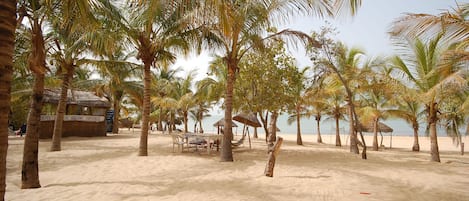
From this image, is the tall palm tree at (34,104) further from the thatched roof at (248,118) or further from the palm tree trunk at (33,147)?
the thatched roof at (248,118)

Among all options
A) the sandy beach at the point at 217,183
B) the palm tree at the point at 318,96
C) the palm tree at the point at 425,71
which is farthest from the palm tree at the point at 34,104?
the palm tree at the point at 425,71

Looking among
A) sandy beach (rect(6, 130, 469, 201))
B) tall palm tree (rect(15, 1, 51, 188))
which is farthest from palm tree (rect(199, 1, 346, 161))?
tall palm tree (rect(15, 1, 51, 188))

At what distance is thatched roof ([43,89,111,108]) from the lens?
53.1 ft

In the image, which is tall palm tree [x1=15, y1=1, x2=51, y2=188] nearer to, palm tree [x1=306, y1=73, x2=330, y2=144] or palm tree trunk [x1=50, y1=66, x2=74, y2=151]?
palm tree trunk [x1=50, y1=66, x2=74, y2=151]

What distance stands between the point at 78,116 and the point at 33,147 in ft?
42.5

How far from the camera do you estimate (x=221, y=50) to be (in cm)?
964

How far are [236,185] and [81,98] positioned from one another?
52.7 ft

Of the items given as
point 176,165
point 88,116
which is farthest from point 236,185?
point 88,116

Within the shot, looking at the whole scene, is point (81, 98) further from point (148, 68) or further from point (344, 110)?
point (344, 110)

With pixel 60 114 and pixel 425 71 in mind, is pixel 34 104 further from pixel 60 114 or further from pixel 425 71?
pixel 425 71

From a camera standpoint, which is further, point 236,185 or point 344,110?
point 344,110

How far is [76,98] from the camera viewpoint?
1766 centimetres

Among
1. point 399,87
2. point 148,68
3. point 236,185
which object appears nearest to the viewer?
point 236,185

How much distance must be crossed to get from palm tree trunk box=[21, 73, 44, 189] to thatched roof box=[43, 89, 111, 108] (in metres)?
11.6
